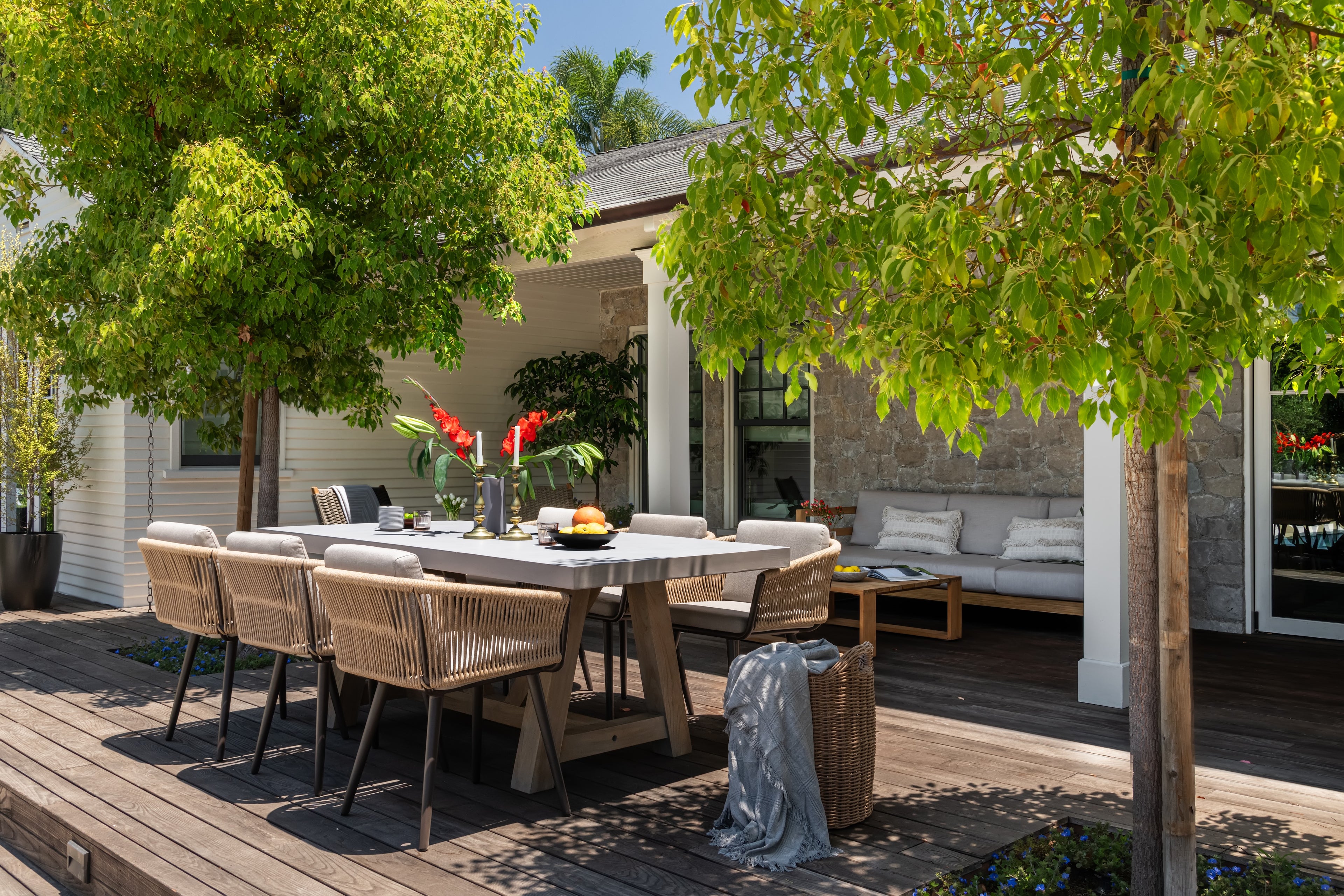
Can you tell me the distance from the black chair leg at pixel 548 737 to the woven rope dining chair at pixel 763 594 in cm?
71

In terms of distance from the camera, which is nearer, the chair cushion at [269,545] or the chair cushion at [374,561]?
the chair cushion at [374,561]

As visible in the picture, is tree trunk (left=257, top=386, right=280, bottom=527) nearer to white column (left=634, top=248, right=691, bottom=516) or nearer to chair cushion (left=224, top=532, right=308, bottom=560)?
chair cushion (left=224, top=532, right=308, bottom=560)

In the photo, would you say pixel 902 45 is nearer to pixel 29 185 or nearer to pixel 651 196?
pixel 651 196

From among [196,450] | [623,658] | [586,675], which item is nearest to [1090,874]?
[623,658]

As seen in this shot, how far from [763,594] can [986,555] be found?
399cm

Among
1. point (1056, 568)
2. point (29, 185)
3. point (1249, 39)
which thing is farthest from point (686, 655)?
point (1249, 39)

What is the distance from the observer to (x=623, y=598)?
4648mm

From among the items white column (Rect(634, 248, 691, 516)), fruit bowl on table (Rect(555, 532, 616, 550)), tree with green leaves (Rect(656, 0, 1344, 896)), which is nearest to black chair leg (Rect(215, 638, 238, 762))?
fruit bowl on table (Rect(555, 532, 616, 550))

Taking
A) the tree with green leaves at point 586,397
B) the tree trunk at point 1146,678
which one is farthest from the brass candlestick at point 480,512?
the tree with green leaves at point 586,397

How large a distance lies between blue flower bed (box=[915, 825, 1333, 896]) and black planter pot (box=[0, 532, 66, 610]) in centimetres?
741

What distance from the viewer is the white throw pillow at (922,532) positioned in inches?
303

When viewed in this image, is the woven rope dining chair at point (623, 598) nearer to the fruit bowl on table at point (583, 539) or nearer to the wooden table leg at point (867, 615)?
the fruit bowl on table at point (583, 539)

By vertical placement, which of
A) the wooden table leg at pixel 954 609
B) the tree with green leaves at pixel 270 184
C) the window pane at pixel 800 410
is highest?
the tree with green leaves at pixel 270 184

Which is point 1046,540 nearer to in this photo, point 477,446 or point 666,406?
point 666,406
